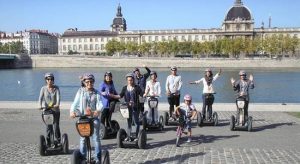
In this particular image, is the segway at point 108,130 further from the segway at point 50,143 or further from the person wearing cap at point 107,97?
the segway at point 50,143

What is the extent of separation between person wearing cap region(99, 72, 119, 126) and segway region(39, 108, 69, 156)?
174 cm

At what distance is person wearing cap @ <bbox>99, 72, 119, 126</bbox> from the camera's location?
36.3 ft

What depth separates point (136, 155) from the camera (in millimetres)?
9516

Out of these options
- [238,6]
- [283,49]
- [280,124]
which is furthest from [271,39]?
[280,124]

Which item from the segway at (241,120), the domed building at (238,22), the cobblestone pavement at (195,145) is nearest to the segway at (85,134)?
the cobblestone pavement at (195,145)

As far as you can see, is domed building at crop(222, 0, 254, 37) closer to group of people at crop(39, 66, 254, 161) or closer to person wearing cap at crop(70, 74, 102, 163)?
group of people at crop(39, 66, 254, 161)

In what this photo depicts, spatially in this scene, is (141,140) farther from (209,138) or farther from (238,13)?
(238,13)

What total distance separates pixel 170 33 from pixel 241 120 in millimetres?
133426

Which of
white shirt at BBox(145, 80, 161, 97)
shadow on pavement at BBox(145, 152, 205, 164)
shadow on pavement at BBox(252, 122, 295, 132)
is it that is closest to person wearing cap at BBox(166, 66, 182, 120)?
white shirt at BBox(145, 80, 161, 97)

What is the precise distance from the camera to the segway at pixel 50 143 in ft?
30.5

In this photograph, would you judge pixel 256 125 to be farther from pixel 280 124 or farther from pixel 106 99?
pixel 106 99

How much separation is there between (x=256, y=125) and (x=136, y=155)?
5.60 meters

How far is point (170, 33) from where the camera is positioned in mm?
144875

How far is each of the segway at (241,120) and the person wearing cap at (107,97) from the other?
3429mm
